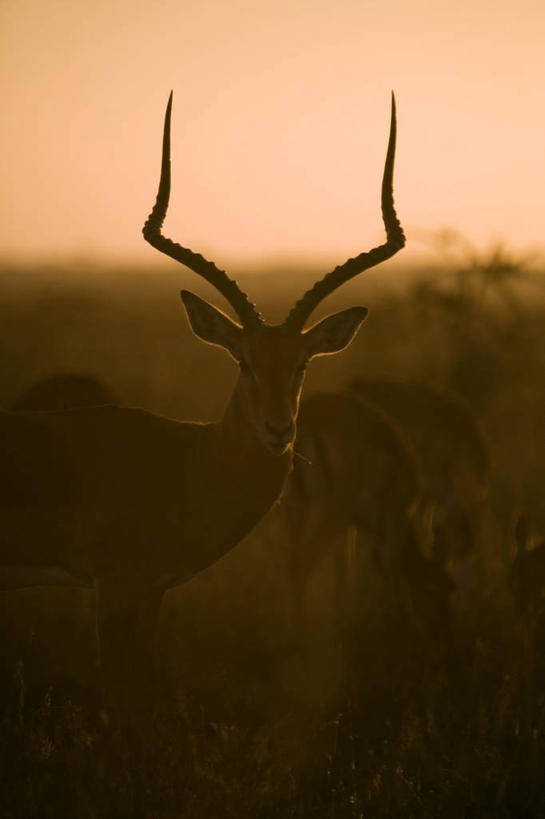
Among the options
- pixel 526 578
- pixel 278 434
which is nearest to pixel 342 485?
pixel 526 578

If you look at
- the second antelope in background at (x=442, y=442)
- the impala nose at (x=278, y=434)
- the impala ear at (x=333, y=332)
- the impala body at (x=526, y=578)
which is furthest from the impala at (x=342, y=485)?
the impala nose at (x=278, y=434)

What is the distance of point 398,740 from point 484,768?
598 millimetres

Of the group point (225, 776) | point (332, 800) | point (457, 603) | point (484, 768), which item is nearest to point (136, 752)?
point (225, 776)

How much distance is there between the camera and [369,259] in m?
6.92

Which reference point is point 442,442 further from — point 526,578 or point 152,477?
point 152,477

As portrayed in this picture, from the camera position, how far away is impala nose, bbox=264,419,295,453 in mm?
6258

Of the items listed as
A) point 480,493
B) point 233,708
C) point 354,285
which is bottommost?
point 233,708

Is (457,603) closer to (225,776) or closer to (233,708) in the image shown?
(233,708)

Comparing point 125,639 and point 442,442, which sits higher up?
point 442,442

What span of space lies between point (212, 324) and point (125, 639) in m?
1.65

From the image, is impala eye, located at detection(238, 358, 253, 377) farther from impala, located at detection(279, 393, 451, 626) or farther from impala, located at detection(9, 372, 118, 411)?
impala, located at detection(279, 393, 451, 626)

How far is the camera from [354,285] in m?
65.7

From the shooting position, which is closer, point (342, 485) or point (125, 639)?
point (125, 639)

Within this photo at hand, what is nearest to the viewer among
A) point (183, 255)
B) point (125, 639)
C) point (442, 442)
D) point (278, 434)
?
point (278, 434)
